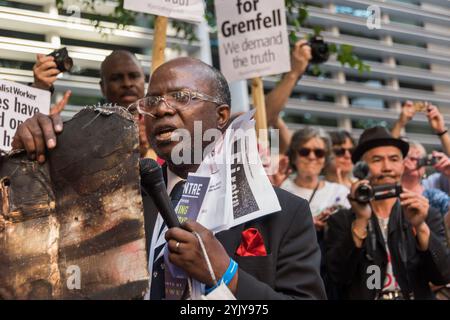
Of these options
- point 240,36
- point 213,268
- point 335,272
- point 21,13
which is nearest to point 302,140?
point 240,36

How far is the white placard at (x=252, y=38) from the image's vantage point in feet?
17.1

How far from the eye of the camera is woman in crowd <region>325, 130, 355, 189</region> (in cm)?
624

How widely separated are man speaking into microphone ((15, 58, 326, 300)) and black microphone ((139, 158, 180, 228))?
0.05m

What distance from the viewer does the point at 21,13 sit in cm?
419

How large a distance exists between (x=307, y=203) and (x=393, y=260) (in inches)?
81.4

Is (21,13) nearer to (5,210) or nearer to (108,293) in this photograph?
(5,210)

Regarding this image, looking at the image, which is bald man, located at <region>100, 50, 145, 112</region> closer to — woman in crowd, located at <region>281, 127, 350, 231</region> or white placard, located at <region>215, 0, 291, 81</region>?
white placard, located at <region>215, 0, 291, 81</region>

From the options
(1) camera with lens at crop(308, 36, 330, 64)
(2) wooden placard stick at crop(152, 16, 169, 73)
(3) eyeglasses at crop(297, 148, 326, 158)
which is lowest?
(3) eyeglasses at crop(297, 148, 326, 158)

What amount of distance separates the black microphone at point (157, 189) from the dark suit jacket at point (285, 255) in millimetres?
355

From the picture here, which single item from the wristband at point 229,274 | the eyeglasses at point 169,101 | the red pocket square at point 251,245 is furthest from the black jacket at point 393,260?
the wristband at point 229,274

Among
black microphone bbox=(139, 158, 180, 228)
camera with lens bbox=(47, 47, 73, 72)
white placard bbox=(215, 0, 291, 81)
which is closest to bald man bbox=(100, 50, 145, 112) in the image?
camera with lens bbox=(47, 47, 73, 72)

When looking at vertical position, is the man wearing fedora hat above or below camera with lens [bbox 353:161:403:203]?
below
